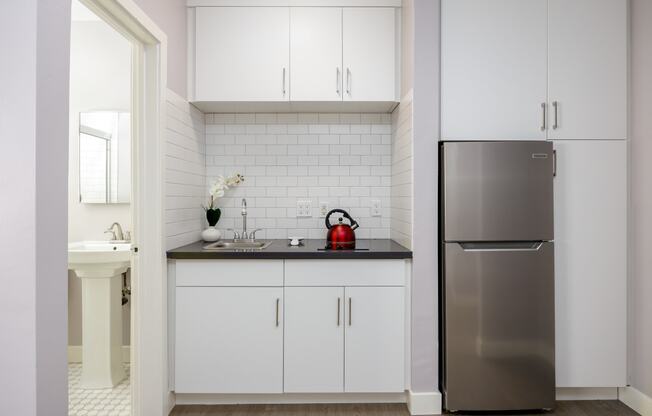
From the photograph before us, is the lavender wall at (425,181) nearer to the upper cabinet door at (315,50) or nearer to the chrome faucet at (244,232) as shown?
the upper cabinet door at (315,50)

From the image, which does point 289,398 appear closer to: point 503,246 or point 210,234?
point 210,234

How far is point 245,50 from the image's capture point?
258cm

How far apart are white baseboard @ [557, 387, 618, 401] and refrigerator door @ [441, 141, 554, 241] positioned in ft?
3.20

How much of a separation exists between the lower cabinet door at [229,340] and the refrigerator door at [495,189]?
3.48ft

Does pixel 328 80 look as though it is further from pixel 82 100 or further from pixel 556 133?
pixel 82 100

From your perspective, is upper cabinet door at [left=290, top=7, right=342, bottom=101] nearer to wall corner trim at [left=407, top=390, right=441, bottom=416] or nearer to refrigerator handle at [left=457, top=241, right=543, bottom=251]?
refrigerator handle at [left=457, top=241, right=543, bottom=251]

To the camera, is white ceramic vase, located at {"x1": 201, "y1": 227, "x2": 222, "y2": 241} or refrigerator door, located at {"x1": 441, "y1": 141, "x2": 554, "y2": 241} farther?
white ceramic vase, located at {"x1": 201, "y1": 227, "x2": 222, "y2": 241}

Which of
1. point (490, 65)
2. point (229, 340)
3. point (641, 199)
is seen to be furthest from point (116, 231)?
point (641, 199)

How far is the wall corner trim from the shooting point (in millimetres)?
2254

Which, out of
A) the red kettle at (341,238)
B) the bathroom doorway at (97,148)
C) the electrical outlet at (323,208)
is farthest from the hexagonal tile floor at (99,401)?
the electrical outlet at (323,208)

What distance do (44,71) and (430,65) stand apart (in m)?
1.78

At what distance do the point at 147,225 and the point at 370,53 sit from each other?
1657 mm

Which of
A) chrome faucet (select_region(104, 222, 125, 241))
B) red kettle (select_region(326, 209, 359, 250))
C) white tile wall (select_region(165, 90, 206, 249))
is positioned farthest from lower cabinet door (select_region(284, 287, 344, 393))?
chrome faucet (select_region(104, 222, 125, 241))

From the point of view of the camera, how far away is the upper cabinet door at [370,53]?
2572mm
